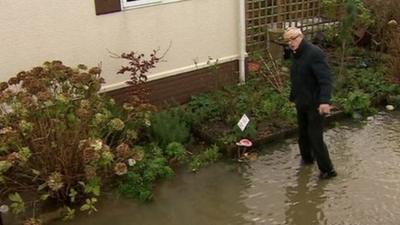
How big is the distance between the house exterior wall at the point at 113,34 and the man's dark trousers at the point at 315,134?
2454mm

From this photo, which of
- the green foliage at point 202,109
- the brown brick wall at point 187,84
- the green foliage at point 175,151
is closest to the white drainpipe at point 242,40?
the brown brick wall at point 187,84

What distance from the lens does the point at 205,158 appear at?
658 cm

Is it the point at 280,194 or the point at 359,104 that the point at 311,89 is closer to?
the point at 280,194

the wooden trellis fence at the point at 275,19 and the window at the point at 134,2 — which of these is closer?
the window at the point at 134,2

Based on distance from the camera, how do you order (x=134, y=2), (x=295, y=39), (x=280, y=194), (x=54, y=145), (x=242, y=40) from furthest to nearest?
(x=242, y=40) < (x=134, y=2) < (x=280, y=194) < (x=295, y=39) < (x=54, y=145)

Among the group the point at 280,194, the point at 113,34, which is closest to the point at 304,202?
the point at 280,194

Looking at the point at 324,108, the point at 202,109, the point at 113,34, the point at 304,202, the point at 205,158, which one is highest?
the point at 113,34

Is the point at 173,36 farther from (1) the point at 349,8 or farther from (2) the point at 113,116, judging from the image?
(1) the point at 349,8

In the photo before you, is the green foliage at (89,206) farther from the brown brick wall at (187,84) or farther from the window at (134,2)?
the window at (134,2)

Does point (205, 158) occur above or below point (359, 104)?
below

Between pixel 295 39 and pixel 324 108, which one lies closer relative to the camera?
pixel 324 108

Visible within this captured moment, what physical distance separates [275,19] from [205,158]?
380 centimetres

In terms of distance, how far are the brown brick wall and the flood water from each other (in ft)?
5.65

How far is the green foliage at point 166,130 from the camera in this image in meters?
6.73
